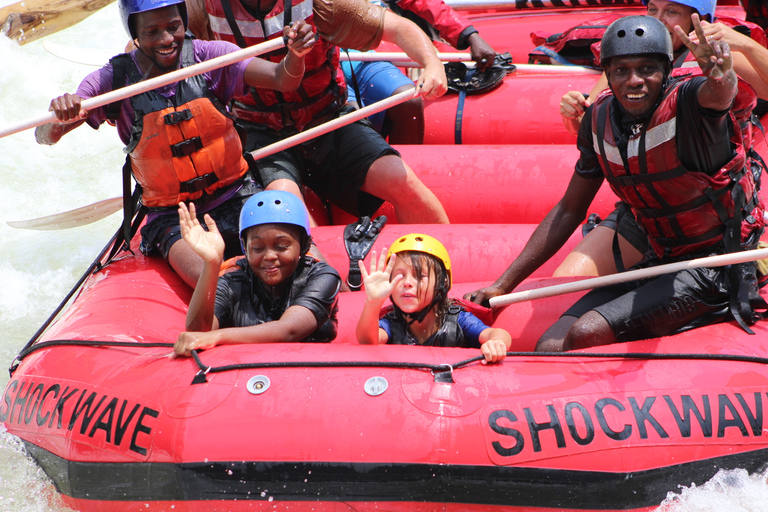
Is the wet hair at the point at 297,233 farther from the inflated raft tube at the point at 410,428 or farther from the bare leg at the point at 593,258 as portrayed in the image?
the bare leg at the point at 593,258

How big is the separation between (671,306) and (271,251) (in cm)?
137

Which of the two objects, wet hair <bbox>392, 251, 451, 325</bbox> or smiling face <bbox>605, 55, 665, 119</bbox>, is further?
wet hair <bbox>392, 251, 451, 325</bbox>

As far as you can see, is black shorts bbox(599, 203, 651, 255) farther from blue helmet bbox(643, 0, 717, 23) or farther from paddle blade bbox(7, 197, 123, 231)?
paddle blade bbox(7, 197, 123, 231)

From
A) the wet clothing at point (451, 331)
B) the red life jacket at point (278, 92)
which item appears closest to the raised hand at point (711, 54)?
the wet clothing at point (451, 331)

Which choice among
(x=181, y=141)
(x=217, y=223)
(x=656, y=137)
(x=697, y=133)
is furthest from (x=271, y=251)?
(x=697, y=133)

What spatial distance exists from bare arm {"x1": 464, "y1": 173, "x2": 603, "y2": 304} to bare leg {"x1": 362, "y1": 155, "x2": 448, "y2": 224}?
0.84 m

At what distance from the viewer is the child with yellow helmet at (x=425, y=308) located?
2.80 meters

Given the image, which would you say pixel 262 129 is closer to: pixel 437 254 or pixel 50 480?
pixel 437 254

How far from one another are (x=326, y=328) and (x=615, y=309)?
1.02m

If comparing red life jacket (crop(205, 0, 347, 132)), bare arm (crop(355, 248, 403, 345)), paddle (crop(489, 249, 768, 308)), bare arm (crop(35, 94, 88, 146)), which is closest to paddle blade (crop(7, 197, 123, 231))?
red life jacket (crop(205, 0, 347, 132))

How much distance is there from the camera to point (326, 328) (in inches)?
114

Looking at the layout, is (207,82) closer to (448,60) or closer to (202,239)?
(202,239)

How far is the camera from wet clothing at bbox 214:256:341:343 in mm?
2836

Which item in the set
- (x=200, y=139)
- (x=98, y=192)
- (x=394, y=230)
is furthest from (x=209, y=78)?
(x=98, y=192)
